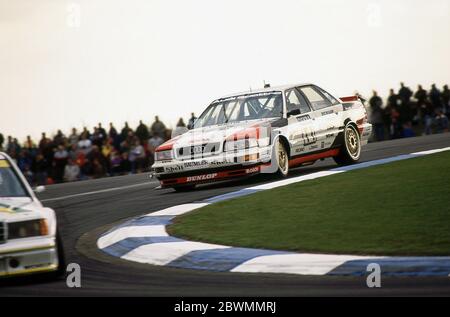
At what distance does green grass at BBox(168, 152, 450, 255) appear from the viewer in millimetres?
6992

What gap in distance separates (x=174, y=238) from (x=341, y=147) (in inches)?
240

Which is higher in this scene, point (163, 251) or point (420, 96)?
point (420, 96)

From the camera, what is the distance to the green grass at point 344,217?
22.9ft

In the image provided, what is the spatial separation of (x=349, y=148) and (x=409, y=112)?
11966mm

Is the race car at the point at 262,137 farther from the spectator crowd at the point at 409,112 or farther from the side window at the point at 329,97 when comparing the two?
the spectator crowd at the point at 409,112

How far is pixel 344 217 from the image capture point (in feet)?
27.0

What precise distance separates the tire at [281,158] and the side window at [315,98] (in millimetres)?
1152

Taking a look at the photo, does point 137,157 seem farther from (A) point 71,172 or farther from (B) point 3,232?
(B) point 3,232

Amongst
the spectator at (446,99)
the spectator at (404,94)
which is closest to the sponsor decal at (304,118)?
the spectator at (404,94)

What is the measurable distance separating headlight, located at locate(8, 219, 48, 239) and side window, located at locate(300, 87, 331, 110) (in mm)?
7479

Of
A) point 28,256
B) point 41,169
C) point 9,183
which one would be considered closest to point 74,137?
point 41,169
